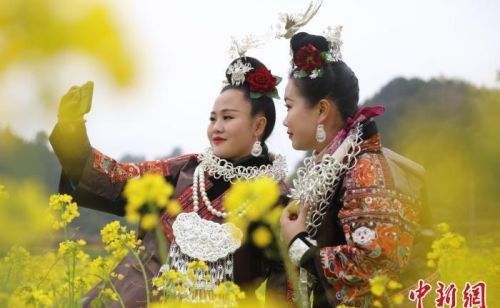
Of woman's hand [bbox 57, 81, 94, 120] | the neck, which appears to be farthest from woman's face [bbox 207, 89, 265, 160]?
woman's hand [bbox 57, 81, 94, 120]

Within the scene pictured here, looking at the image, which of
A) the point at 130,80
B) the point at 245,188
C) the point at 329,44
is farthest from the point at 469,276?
the point at 130,80

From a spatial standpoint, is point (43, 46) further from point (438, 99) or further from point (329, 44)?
point (438, 99)

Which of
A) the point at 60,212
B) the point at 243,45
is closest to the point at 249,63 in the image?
the point at 243,45

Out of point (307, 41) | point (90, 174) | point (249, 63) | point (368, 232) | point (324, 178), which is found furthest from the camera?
point (249, 63)

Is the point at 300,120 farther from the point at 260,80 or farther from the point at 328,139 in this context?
the point at 260,80

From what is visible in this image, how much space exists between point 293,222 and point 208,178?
669 millimetres

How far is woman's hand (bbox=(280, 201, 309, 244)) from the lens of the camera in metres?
2.09

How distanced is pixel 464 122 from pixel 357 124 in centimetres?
398

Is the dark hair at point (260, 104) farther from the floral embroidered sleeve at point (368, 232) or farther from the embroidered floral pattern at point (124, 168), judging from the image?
the floral embroidered sleeve at point (368, 232)

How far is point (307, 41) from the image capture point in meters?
2.39

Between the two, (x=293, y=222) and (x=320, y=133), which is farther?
(x=320, y=133)

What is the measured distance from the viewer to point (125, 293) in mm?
2484

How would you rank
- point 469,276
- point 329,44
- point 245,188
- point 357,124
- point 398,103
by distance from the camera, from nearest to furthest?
1. point 245,188
2. point 357,124
3. point 329,44
4. point 469,276
5. point 398,103

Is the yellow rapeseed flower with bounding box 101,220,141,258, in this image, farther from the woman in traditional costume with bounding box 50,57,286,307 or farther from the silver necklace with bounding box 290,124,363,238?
the silver necklace with bounding box 290,124,363,238
